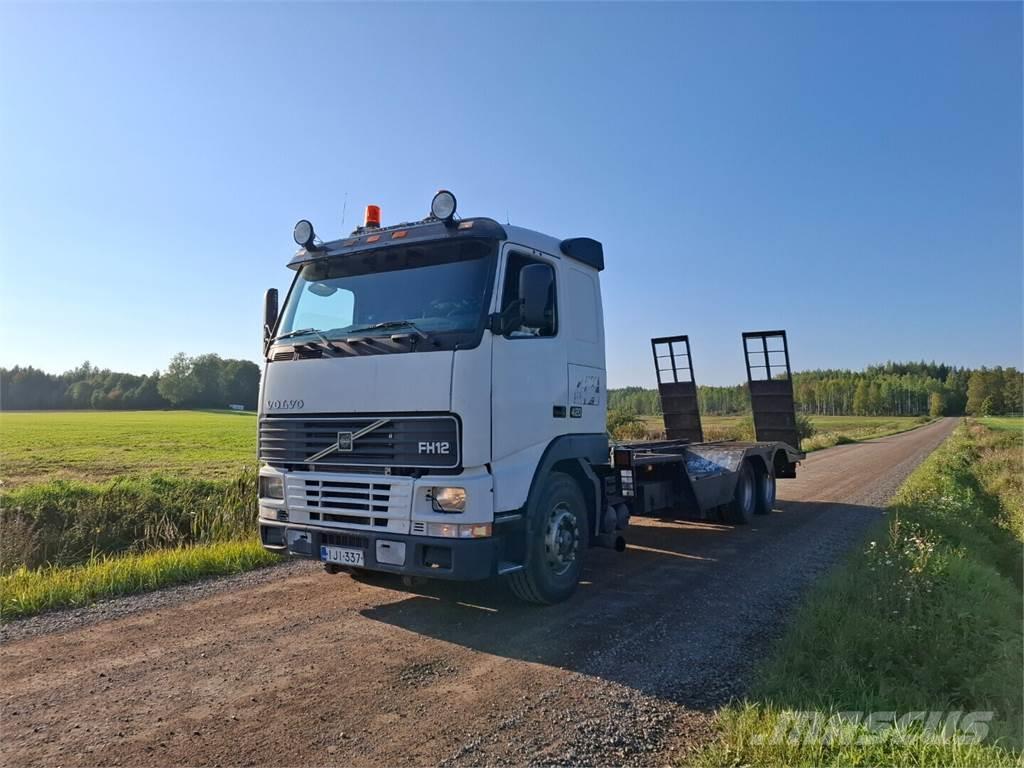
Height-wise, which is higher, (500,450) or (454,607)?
(500,450)

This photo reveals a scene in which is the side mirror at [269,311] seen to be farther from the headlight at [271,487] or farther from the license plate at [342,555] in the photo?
the license plate at [342,555]

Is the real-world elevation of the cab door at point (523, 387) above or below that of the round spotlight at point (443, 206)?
below

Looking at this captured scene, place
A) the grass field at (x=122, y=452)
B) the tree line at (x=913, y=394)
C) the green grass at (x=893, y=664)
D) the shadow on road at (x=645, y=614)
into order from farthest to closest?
the tree line at (x=913, y=394) → the grass field at (x=122, y=452) → the shadow on road at (x=645, y=614) → the green grass at (x=893, y=664)

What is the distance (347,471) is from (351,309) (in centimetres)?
145

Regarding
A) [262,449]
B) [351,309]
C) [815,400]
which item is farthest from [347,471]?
[815,400]

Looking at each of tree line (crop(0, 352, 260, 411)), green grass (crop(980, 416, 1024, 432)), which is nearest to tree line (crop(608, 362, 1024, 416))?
green grass (crop(980, 416, 1024, 432))

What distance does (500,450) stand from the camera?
16.3 ft

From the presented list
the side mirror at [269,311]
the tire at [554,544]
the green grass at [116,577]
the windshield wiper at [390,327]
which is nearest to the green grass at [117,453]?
the green grass at [116,577]

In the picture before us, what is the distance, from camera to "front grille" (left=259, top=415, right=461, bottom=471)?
479cm

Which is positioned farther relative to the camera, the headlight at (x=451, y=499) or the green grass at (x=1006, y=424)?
the green grass at (x=1006, y=424)

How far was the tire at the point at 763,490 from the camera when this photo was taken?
34.8ft

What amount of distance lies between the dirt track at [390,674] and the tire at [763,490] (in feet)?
12.9

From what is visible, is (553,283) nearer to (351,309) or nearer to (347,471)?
(351,309)

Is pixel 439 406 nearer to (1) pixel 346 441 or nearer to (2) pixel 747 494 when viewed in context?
(1) pixel 346 441
